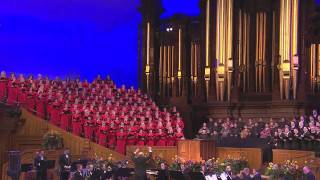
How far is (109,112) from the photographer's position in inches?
727

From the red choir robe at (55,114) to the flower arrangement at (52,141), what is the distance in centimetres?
143

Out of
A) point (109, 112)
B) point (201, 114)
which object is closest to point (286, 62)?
point (201, 114)

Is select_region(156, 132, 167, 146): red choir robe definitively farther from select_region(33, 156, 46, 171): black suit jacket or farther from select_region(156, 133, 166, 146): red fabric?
select_region(33, 156, 46, 171): black suit jacket

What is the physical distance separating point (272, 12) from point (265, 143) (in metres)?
4.85

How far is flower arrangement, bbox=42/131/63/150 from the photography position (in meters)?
16.1

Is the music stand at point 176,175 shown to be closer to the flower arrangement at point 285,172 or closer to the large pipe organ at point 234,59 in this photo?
the flower arrangement at point 285,172

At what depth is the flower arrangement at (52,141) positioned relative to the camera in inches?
634

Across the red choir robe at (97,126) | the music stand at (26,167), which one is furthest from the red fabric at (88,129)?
the music stand at (26,167)

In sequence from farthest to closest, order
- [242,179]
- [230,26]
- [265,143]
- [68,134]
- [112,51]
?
[112,51] → [230,26] → [68,134] → [265,143] → [242,179]

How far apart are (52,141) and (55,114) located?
1761 mm

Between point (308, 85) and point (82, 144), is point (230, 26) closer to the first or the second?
point (308, 85)

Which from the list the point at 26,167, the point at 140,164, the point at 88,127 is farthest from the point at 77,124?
the point at 140,164

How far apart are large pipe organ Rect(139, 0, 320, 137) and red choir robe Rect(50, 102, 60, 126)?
5.17 metres

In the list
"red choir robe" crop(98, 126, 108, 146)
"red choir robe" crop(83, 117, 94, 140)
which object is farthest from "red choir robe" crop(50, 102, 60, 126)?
"red choir robe" crop(98, 126, 108, 146)
